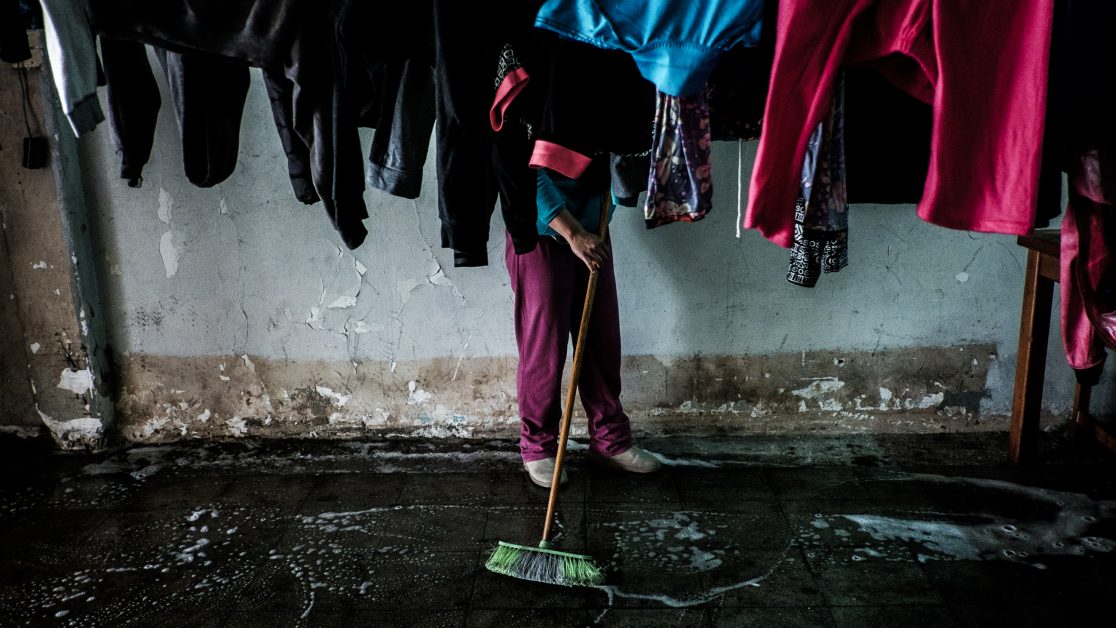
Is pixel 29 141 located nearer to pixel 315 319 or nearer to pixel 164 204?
pixel 164 204

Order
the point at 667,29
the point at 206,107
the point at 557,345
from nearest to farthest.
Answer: the point at 667,29 < the point at 206,107 < the point at 557,345

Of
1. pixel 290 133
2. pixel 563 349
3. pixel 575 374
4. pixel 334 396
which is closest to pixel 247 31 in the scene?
pixel 290 133

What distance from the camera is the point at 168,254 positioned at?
3355 mm

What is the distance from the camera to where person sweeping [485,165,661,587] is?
2479 mm

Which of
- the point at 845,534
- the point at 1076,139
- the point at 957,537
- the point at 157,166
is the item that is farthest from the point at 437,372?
the point at 1076,139

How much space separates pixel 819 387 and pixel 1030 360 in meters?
0.79

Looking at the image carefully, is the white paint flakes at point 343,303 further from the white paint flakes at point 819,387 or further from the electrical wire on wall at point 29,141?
the white paint flakes at point 819,387

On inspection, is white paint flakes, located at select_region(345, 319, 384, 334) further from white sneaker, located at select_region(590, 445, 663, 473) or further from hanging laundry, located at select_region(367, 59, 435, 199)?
hanging laundry, located at select_region(367, 59, 435, 199)

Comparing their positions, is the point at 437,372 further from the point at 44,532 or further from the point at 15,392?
the point at 15,392

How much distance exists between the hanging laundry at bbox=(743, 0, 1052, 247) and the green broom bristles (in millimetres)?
1246

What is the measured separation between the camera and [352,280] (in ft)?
11.0

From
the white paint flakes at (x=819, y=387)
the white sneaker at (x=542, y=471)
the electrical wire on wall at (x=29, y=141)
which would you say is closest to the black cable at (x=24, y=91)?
the electrical wire on wall at (x=29, y=141)

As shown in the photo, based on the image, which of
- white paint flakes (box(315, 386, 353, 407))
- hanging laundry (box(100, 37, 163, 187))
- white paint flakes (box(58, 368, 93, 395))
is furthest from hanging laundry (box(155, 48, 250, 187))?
white paint flakes (box(58, 368, 93, 395))

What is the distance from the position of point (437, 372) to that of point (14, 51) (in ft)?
6.31
